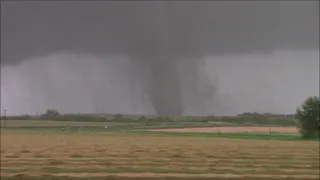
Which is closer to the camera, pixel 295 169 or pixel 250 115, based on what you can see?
pixel 295 169

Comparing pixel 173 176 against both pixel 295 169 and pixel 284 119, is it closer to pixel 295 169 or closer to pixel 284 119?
pixel 295 169

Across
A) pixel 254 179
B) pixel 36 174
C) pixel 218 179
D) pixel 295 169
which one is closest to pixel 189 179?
pixel 218 179

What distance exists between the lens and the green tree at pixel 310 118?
115m

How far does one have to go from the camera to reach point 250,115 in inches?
7569

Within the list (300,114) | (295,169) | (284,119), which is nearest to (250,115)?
(284,119)

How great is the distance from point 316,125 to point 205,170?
87158mm

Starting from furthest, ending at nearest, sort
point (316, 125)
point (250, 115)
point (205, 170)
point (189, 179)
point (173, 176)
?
point (250, 115)
point (316, 125)
point (205, 170)
point (173, 176)
point (189, 179)

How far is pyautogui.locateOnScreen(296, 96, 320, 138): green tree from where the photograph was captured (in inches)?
4540

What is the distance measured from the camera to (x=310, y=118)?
116m

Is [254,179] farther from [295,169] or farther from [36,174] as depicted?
[36,174]

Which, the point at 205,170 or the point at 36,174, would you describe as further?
the point at 205,170

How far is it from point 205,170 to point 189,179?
659 cm

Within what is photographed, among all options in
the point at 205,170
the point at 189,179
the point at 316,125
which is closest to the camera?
the point at 189,179

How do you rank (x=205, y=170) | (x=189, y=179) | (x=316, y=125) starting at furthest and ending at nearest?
(x=316, y=125) → (x=205, y=170) → (x=189, y=179)
